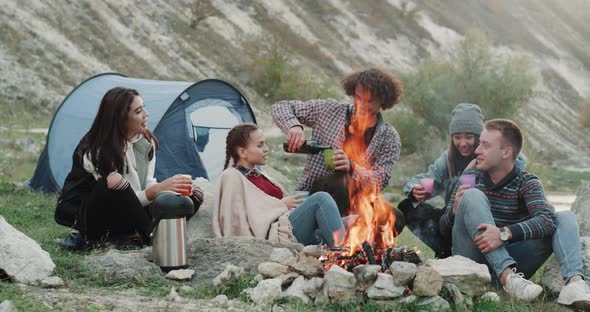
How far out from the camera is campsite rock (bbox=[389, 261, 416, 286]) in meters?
4.98

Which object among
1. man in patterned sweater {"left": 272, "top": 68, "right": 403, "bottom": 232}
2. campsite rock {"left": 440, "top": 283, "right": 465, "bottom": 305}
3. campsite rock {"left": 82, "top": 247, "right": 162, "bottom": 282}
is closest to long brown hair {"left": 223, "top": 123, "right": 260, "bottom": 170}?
man in patterned sweater {"left": 272, "top": 68, "right": 403, "bottom": 232}

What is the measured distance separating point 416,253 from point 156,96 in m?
7.56

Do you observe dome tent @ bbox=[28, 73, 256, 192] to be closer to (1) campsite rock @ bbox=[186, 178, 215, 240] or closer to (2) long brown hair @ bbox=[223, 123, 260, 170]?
(1) campsite rock @ bbox=[186, 178, 215, 240]

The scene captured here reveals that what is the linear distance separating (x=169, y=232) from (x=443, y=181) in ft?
8.88

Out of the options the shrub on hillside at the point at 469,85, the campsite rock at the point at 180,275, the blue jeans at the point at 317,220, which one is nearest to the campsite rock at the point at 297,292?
the campsite rock at the point at 180,275

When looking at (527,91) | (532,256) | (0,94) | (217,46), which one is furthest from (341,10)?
(532,256)

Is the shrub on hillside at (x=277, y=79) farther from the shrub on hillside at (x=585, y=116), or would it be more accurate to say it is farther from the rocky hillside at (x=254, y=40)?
the shrub on hillside at (x=585, y=116)

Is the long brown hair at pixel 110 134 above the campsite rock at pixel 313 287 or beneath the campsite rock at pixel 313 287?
above

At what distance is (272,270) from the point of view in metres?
5.32

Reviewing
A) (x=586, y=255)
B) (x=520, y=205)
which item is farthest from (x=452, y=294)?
(x=586, y=255)

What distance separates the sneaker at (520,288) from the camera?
551 cm

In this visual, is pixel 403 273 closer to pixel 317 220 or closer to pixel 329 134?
pixel 317 220

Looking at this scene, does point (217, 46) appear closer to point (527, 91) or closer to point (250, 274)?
point (527, 91)

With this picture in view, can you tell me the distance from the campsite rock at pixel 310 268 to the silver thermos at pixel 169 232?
44.4 inches
